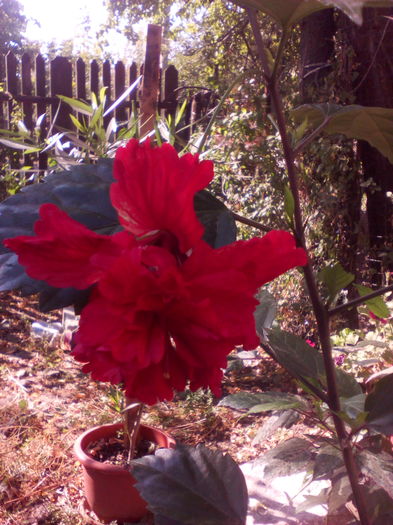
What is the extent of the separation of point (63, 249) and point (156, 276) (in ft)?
0.23

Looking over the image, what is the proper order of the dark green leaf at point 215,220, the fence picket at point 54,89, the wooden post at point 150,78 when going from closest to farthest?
the dark green leaf at point 215,220 → the wooden post at point 150,78 → the fence picket at point 54,89

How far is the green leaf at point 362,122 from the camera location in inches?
22.8

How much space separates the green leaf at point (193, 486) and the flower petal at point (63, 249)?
317mm

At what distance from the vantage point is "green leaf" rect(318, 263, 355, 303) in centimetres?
55

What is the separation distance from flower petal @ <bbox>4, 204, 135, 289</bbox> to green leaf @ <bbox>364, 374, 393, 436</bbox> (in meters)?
0.39

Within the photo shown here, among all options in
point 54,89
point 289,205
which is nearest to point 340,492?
point 289,205

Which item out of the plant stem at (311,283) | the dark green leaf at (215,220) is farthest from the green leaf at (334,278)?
the dark green leaf at (215,220)

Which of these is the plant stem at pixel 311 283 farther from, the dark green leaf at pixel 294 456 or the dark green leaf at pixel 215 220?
the dark green leaf at pixel 294 456

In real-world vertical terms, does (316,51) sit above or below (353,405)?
above

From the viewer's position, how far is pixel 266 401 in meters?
0.67

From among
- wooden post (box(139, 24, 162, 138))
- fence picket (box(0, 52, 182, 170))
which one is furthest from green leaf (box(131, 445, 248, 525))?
fence picket (box(0, 52, 182, 170))

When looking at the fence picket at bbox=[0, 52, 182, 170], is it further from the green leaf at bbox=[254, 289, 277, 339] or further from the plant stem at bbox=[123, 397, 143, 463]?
the green leaf at bbox=[254, 289, 277, 339]

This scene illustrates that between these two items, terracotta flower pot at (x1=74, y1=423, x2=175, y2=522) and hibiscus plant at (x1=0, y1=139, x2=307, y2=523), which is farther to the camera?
terracotta flower pot at (x1=74, y1=423, x2=175, y2=522)

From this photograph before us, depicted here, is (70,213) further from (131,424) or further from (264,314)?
(131,424)
